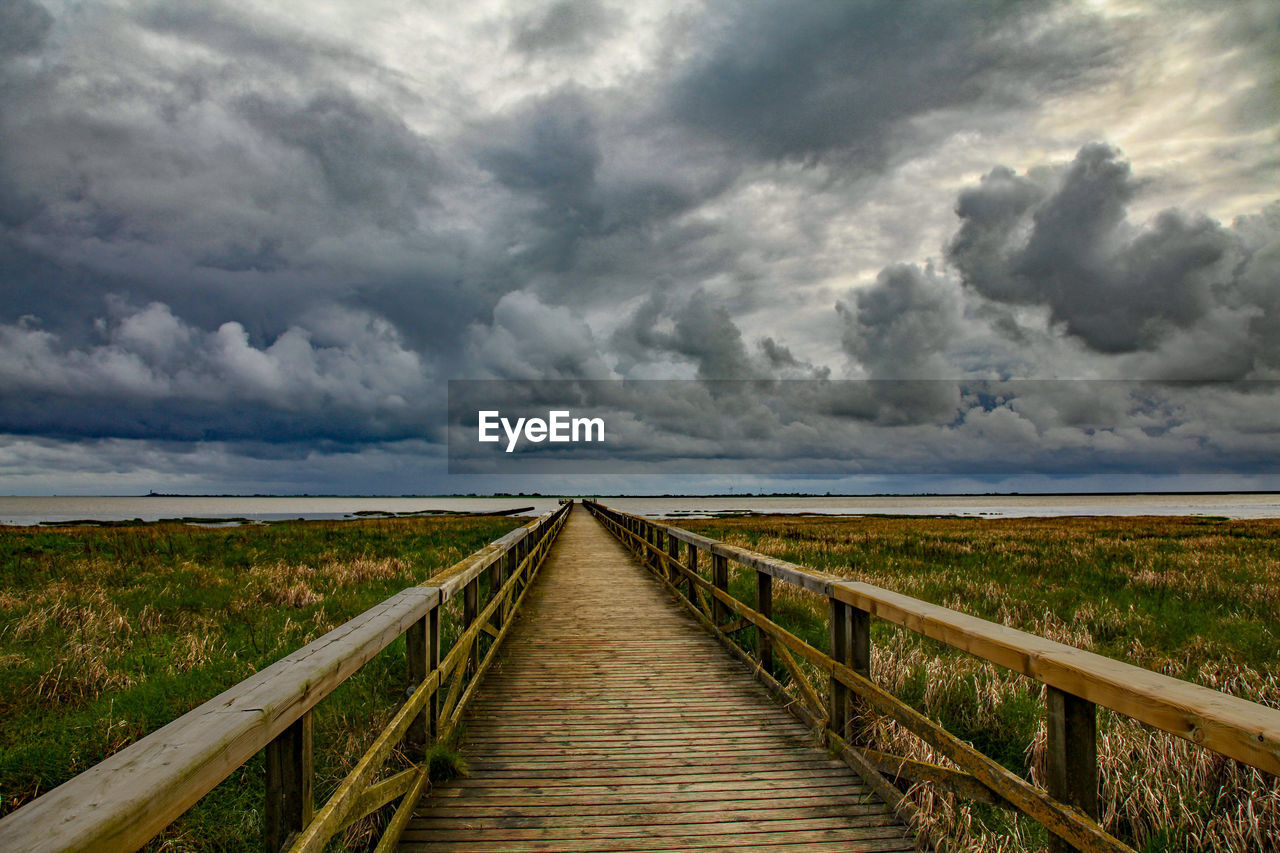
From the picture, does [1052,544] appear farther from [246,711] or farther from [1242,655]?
[246,711]

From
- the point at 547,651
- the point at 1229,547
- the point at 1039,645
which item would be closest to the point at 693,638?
the point at 547,651

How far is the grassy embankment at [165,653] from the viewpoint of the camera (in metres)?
4.15

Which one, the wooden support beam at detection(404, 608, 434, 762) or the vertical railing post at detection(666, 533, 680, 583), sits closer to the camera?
the wooden support beam at detection(404, 608, 434, 762)

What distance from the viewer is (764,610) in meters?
5.46

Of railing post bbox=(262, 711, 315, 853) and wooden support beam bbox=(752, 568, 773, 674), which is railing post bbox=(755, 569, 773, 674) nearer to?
wooden support beam bbox=(752, 568, 773, 674)

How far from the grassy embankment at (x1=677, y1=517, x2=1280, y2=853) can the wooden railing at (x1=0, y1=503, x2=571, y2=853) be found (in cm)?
262

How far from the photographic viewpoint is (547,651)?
6.76 meters

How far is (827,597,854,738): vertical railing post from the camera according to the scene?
3850 mm

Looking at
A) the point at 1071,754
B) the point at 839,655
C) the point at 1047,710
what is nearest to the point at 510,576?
the point at 839,655

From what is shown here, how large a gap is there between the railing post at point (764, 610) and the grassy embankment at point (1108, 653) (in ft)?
3.59

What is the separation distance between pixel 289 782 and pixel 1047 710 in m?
2.78

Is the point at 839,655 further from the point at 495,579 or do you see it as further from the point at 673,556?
the point at 673,556

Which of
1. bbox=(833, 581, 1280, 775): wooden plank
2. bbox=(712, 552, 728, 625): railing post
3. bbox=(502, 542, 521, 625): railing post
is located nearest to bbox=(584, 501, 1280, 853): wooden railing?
bbox=(833, 581, 1280, 775): wooden plank

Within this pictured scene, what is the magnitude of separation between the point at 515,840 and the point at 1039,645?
99.0 inches
